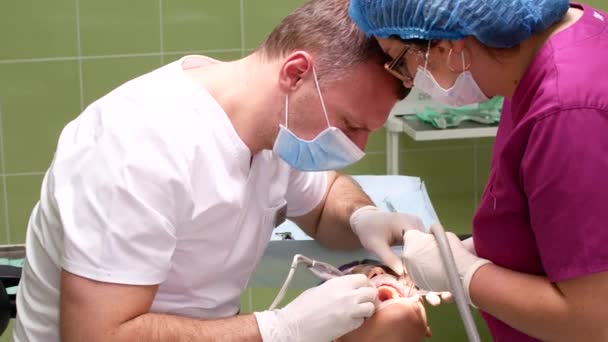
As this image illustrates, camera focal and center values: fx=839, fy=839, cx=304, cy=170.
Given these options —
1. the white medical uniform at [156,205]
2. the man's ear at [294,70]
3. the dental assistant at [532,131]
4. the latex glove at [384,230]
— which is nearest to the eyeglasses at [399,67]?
the dental assistant at [532,131]

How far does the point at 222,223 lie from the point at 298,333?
25 cm

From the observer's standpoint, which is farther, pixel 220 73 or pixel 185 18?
pixel 185 18

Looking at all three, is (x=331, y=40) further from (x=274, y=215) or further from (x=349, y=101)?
(x=274, y=215)

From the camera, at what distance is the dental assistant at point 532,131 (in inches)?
48.0

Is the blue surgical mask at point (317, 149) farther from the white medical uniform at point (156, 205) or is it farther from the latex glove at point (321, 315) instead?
the latex glove at point (321, 315)

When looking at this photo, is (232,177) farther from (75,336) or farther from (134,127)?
(75,336)

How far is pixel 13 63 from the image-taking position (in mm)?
3016

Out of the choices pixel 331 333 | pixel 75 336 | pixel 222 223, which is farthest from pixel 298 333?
pixel 75 336

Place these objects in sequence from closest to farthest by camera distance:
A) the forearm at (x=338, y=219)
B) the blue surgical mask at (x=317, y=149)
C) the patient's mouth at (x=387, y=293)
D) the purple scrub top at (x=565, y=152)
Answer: the purple scrub top at (x=565, y=152) < the blue surgical mask at (x=317, y=149) < the patient's mouth at (x=387, y=293) < the forearm at (x=338, y=219)

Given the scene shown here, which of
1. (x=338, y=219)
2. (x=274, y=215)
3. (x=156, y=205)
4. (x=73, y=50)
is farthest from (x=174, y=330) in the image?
(x=73, y=50)

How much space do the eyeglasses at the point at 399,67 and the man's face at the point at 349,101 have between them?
0.16ft

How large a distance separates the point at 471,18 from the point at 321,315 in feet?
1.96

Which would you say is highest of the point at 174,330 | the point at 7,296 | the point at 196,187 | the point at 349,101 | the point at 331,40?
the point at 331,40

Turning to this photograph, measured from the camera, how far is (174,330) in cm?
145
